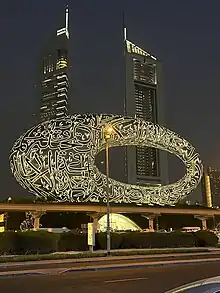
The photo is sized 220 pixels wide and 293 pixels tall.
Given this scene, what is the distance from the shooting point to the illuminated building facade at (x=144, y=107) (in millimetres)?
143000

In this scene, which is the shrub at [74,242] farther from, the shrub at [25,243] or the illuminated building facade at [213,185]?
the illuminated building facade at [213,185]

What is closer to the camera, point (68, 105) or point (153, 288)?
point (153, 288)

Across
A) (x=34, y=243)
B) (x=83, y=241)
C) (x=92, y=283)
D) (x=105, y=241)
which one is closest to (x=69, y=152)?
(x=105, y=241)

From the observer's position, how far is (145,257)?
2473 centimetres

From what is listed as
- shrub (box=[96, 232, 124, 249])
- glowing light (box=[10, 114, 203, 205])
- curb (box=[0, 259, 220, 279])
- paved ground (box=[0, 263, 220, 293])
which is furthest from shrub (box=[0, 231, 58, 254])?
glowing light (box=[10, 114, 203, 205])

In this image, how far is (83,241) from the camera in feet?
103

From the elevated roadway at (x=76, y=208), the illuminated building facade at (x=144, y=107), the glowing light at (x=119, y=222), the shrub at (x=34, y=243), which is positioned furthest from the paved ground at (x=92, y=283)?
the illuminated building facade at (x=144, y=107)

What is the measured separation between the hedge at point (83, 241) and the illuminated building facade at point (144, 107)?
340 feet

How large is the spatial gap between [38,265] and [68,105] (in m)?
143

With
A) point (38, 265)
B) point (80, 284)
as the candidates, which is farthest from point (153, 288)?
point (38, 265)

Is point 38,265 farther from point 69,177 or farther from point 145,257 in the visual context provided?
point 69,177

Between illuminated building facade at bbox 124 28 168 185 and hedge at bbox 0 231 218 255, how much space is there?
340 feet

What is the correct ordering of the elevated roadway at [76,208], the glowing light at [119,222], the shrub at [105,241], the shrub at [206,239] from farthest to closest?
the glowing light at [119,222] < the elevated roadway at [76,208] < the shrub at [206,239] < the shrub at [105,241]

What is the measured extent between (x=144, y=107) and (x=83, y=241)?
432 ft
